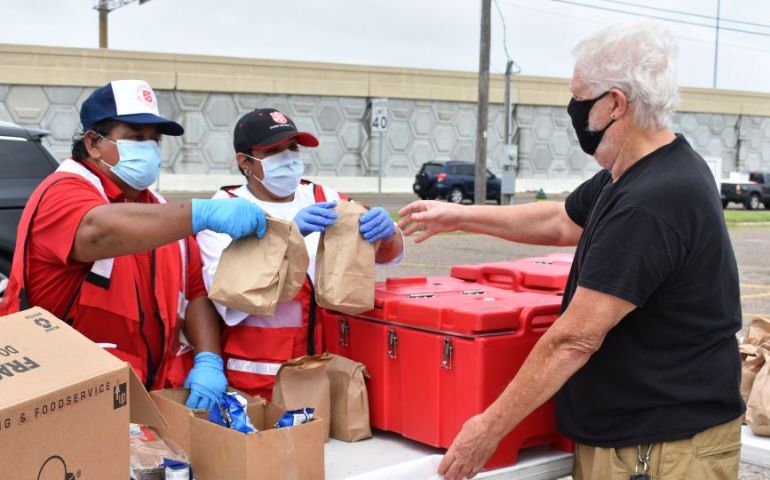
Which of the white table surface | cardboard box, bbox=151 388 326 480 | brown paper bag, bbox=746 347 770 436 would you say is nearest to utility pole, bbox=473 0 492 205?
brown paper bag, bbox=746 347 770 436

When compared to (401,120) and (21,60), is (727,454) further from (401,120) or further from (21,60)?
(401,120)

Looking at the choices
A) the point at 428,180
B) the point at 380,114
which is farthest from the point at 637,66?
the point at 428,180

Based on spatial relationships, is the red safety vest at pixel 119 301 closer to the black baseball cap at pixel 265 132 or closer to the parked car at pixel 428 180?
the black baseball cap at pixel 265 132

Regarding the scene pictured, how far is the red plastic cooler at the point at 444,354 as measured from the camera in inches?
107

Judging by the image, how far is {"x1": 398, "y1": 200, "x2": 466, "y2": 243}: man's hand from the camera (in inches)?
133

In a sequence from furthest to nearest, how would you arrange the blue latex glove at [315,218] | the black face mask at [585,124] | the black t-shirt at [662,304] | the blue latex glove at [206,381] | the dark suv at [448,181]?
the dark suv at [448,181] < the blue latex glove at [315,218] < the blue latex glove at [206,381] < the black face mask at [585,124] < the black t-shirt at [662,304]

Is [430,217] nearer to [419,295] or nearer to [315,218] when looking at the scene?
[419,295]

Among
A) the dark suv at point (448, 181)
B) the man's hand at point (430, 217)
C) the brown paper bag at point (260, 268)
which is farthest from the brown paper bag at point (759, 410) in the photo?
the dark suv at point (448, 181)

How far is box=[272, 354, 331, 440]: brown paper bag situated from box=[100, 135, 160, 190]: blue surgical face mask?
0.78 m

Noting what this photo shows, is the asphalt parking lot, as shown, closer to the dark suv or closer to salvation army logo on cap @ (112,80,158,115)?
salvation army logo on cap @ (112,80,158,115)

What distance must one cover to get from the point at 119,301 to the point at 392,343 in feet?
2.95

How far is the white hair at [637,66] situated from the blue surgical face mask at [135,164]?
57.1 inches

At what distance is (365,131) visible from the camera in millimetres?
35656

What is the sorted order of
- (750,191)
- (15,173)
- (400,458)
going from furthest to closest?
1. (750,191)
2. (15,173)
3. (400,458)
